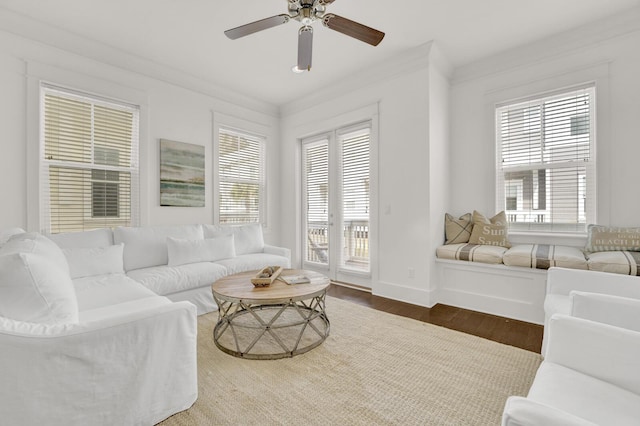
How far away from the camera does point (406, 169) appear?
11.3 feet

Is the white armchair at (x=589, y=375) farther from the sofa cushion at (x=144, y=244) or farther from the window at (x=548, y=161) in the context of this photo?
the sofa cushion at (x=144, y=244)

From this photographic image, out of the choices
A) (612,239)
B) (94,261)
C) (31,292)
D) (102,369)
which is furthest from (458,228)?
(94,261)

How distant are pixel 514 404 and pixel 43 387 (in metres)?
1.67

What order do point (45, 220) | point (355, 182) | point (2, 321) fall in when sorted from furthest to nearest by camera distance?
1. point (355, 182)
2. point (45, 220)
3. point (2, 321)

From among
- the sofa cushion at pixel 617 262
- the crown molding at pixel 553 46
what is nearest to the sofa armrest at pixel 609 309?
the sofa cushion at pixel 617 262

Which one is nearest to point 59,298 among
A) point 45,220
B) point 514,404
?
point 514,404

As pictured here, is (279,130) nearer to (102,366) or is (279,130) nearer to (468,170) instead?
(468,170)

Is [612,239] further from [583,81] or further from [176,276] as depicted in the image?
[176,276]

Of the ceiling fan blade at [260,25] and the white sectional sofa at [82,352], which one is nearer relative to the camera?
the white sectional sofa at [82,352]

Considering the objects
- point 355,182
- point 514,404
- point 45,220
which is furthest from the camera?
point 355,182

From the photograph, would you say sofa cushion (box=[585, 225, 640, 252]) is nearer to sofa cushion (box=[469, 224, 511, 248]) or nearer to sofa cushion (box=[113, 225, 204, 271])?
sofa cushion (box=[469, 224, 511, 248])

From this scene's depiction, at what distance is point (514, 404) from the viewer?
776 mm

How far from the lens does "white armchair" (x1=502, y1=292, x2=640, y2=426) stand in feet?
2.85

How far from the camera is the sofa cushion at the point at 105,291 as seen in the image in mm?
1964
